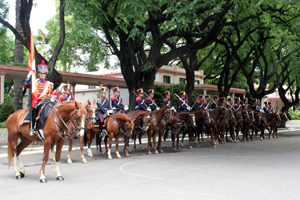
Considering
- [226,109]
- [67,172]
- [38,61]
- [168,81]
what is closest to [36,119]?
[67,172]

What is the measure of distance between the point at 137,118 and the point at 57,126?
5.81 metres

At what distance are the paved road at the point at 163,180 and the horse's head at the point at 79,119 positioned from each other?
126 cm

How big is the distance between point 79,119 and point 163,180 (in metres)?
2.62

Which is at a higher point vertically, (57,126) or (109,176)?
(57,126)

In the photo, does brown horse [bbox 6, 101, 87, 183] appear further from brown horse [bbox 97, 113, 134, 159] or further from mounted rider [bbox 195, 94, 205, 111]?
mounted rider [bbox 195, 94, 205, 111]

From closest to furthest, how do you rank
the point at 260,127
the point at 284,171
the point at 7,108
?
the point at 284,171 < the point at 7,108 < the point at 260,127

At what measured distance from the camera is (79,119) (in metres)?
8.05

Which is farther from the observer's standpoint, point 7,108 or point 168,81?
point 168,81

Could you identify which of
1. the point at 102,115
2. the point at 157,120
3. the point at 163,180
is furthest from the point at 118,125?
the point at 163,180

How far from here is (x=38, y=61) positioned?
54.3ft

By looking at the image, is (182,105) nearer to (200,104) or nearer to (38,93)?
(200,104)

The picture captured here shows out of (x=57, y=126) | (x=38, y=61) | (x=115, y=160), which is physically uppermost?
(x=38, y=61)

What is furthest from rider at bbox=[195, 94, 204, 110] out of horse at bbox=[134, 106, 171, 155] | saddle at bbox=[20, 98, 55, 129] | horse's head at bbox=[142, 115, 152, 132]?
saddle at bbox=[20, 98, 55, 129]

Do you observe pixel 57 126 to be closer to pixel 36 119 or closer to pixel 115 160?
pixel 36 119
